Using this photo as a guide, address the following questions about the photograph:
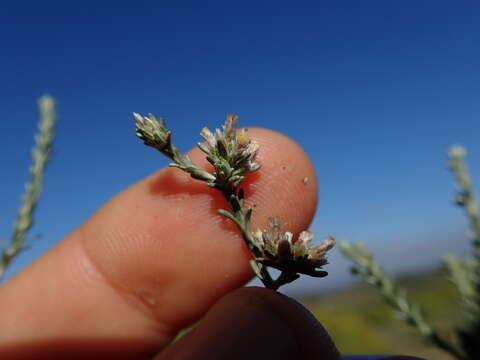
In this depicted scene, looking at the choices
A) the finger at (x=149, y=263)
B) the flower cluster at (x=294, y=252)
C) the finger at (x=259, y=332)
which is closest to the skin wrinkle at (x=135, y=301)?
the finger at (x=149, y=263)

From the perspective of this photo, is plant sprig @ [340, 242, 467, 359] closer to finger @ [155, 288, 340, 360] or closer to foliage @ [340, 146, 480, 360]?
foliage @ [340, 146, 480, 360]

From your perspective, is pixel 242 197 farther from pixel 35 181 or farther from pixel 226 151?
pixel 35 181

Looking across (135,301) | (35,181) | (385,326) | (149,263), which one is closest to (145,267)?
(149,263)

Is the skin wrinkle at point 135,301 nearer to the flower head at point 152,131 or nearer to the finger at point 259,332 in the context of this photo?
the finger at point 259,332

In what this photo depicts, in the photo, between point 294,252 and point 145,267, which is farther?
point 145,267

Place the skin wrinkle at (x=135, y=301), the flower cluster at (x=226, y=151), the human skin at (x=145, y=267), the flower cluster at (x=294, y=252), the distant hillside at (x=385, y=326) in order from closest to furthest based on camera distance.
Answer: the flower cluster at (x=294, y=252), the flower cluster at (x=226, y=151), the human skin at (x=145, y=267), the skin wrinkle at (x=135, y=301), the distant hillside at (x=385, y=326)

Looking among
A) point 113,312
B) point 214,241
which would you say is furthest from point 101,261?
point 214,241
